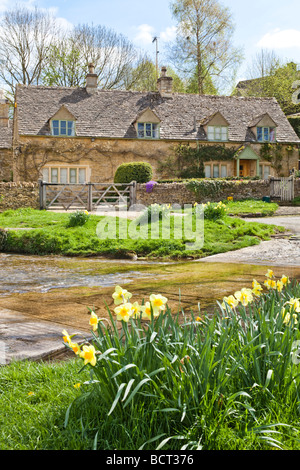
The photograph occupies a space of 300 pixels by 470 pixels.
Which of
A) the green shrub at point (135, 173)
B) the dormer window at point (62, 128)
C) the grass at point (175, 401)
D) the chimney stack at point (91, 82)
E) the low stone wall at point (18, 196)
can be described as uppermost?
the chimney stack at point (91, 82)

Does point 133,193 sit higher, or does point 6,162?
point 6,162

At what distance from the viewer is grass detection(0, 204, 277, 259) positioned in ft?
37.4

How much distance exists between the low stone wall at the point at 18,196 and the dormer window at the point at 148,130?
11342 mm

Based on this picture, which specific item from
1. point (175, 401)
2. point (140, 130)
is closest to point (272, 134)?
point (140, 130)

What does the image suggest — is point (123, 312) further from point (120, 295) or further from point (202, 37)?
point (202, 37)

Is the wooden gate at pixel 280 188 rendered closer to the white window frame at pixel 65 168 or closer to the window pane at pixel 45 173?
the white window frame at pixel 65 168

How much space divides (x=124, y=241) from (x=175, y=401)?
9.54 metres

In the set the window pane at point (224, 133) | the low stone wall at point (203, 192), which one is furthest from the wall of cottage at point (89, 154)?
the low stone wall at point (203, 192)

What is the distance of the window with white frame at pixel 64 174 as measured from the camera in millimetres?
29000

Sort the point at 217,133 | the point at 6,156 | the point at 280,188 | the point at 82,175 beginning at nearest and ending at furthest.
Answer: the point at 280,188
the point at 82,175
the point at 217,133
the point at 6,156

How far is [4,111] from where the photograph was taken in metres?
38.9

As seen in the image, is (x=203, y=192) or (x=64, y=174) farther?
(x=64, y=174)
